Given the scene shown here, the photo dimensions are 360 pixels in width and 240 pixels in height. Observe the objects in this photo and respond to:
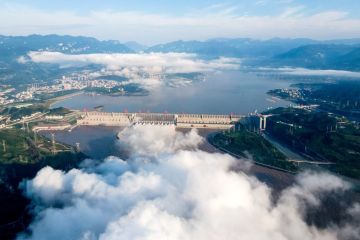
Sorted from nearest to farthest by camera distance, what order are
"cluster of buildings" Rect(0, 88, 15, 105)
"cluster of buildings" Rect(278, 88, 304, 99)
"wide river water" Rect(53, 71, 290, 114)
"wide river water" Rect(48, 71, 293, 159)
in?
"wide river water" Rect(48, 71, 293, 159)
"wide river water" Rect(53, 71, 290, 114)
"cluster of buildings" Rect(0, 88, 15, 105)
"cluster of buildings" Rect(278, 88, 304, 99)

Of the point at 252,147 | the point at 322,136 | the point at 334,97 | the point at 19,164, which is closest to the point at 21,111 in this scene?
the point at 19,164

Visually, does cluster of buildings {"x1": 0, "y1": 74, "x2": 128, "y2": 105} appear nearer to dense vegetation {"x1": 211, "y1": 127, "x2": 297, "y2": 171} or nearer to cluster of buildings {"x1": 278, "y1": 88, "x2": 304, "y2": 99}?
cluster of buildings {"x1": 278, "y1": 88, "x2": 304, "y2": 99}

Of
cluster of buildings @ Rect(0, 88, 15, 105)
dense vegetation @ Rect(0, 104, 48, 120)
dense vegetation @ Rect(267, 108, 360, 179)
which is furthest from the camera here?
cluster of buildings @ Rect(0, 88, 15, 105)

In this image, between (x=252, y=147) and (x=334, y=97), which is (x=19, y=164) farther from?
(x=334, y=97)

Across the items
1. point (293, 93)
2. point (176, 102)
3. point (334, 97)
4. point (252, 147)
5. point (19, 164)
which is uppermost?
point (334, 97)

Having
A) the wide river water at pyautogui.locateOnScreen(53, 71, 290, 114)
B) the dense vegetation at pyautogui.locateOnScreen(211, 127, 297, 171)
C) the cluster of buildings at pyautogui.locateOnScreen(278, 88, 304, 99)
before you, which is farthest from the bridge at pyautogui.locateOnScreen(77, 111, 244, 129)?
the cluster of buildings at pyautogui.locateOnScreen(278, 88, 304, 99)

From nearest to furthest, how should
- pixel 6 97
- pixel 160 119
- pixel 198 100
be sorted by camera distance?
pixel 160 119 → pixel 198 100 → pixel 6 97

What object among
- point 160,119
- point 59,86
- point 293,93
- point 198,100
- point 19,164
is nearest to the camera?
point 19,164

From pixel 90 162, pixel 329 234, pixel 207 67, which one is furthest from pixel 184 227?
pixel 207 67
